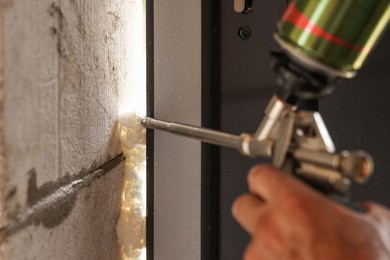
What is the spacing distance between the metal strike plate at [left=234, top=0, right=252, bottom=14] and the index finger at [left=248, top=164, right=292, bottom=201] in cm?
40

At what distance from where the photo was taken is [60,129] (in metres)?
0.61

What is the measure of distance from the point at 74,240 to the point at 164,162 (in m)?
0.28

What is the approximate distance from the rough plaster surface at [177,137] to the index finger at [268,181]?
0.36m

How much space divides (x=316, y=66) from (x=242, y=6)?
37 centimetres

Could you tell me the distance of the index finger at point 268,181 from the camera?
49 centimetres

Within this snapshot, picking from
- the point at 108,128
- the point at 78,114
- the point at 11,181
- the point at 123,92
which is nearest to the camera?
the point at 11,181

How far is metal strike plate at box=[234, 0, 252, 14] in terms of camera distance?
837 mm

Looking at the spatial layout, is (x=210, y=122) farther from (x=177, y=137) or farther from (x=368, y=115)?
(x=368, y=115)

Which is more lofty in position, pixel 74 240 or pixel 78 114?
pixel 78 114

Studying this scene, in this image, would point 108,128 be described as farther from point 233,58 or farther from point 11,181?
point 11,181

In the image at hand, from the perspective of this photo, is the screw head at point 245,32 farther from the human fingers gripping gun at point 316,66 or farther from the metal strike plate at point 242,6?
the human fingers gripping gun at point 316,66

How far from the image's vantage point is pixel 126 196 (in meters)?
0.96

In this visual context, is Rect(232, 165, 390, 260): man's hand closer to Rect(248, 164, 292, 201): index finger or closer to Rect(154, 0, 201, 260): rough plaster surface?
Rect(248, 164, 292, 201): index finger

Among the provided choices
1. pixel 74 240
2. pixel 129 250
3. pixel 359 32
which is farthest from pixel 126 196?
pixel 359 32
